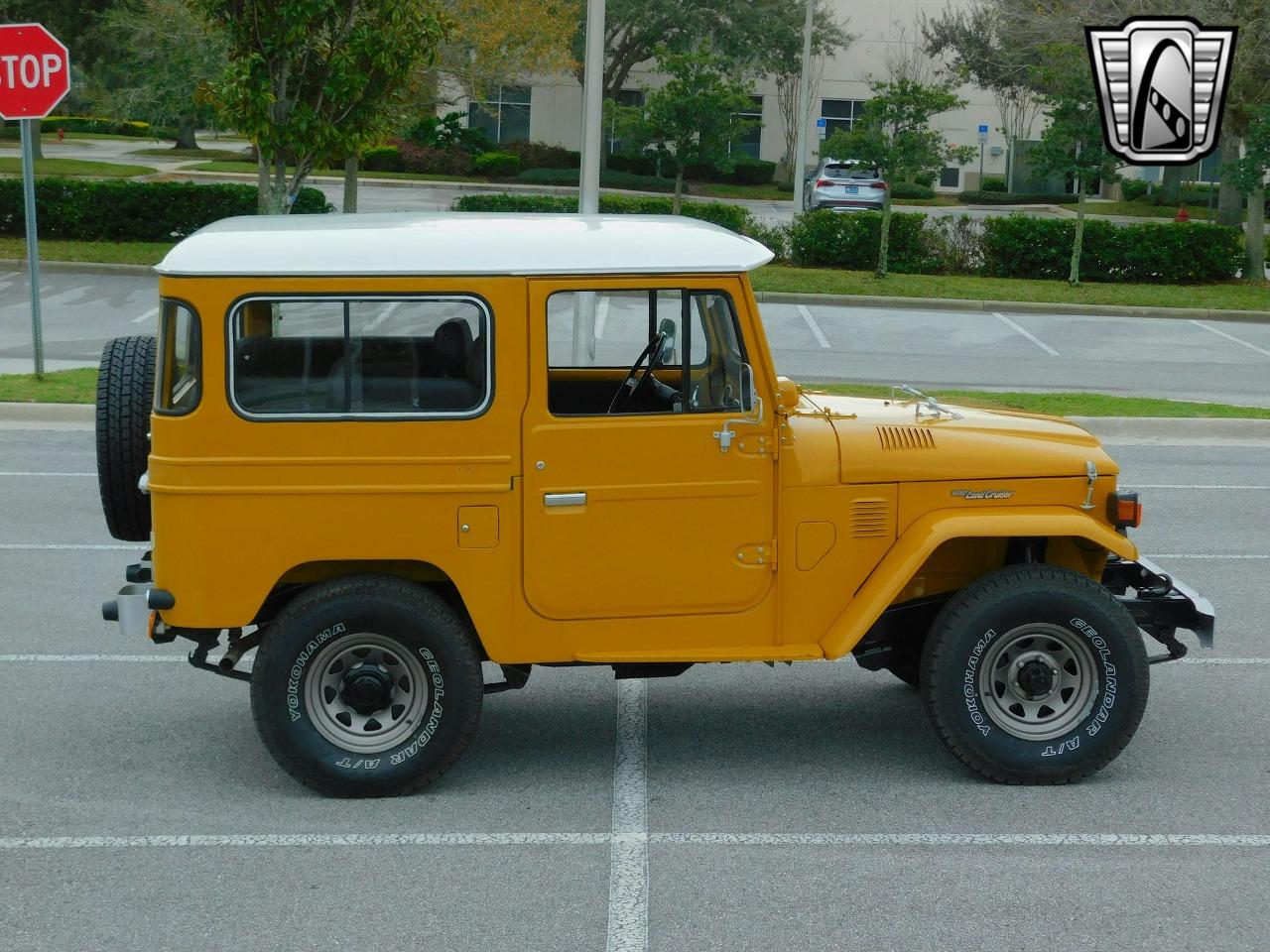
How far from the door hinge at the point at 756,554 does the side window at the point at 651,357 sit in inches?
20.9


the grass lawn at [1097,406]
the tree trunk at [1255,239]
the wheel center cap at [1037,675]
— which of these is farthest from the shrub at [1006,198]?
the wheel center cap at [1037,675]

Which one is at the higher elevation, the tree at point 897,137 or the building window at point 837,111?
the building window at point 837,111

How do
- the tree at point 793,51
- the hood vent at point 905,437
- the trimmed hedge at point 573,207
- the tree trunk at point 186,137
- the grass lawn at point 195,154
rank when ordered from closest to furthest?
the hood vent at point 905,437, the trimmed hedge at point 573,207, the grass lawn at point 195,154, the tree at point 793,51, the tree trunk at point 186,137

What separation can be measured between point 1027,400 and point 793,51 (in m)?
38.3

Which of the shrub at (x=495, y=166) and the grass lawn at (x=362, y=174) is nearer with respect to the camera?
the grass lawn at (x=362, y=174)

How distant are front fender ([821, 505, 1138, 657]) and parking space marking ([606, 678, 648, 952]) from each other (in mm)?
933

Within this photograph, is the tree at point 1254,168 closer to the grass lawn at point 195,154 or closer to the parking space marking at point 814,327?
the parking space marking at point 814,327

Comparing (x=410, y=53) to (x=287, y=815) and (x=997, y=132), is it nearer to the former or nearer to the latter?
(x=287, y=815)

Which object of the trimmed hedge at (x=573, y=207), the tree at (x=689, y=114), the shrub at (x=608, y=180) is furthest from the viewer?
the shrub at (x=608, y=180)

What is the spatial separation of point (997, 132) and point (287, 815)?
53413 millimetres

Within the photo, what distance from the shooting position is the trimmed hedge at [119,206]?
26922 millimetres

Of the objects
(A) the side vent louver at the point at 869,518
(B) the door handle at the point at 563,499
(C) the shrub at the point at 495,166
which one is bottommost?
(A) the side vent louver at the point at 869,518

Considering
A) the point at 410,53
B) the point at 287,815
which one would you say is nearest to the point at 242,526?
the point at 287,815

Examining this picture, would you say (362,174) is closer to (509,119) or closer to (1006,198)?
(509,119)
